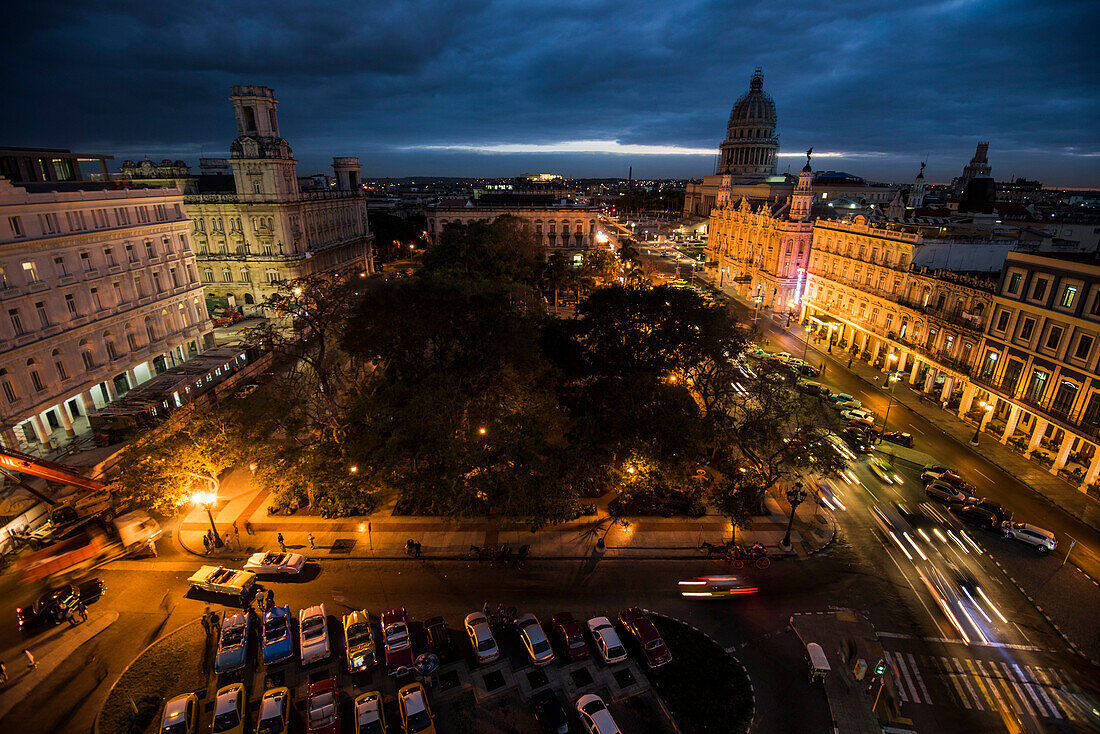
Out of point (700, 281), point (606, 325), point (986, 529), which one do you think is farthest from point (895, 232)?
point (700, 281)

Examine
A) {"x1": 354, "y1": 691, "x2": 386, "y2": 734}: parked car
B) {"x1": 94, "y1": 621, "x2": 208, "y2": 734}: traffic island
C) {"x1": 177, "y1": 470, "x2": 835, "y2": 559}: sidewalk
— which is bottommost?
{"x1": 94, "y1": 621, "x2": 208, "y2": 734}: traffic island

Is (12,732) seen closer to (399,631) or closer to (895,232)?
(399,631)

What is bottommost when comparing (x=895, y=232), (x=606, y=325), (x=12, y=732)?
(x=12, y=732)

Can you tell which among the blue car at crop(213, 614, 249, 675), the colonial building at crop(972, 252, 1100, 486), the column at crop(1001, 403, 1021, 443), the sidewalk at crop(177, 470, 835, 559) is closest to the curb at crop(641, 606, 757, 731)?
the sidewalk at crop(177, 470, 835, 559)

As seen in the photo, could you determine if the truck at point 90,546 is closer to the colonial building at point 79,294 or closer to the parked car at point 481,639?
the colonial building at point 79,294

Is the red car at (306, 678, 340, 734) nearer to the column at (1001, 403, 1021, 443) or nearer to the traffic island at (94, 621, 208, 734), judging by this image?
the traffic island at (94, 621, 208, 734)

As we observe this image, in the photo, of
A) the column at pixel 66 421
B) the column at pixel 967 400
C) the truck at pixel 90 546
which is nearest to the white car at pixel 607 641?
the truck at pixel 90 546
